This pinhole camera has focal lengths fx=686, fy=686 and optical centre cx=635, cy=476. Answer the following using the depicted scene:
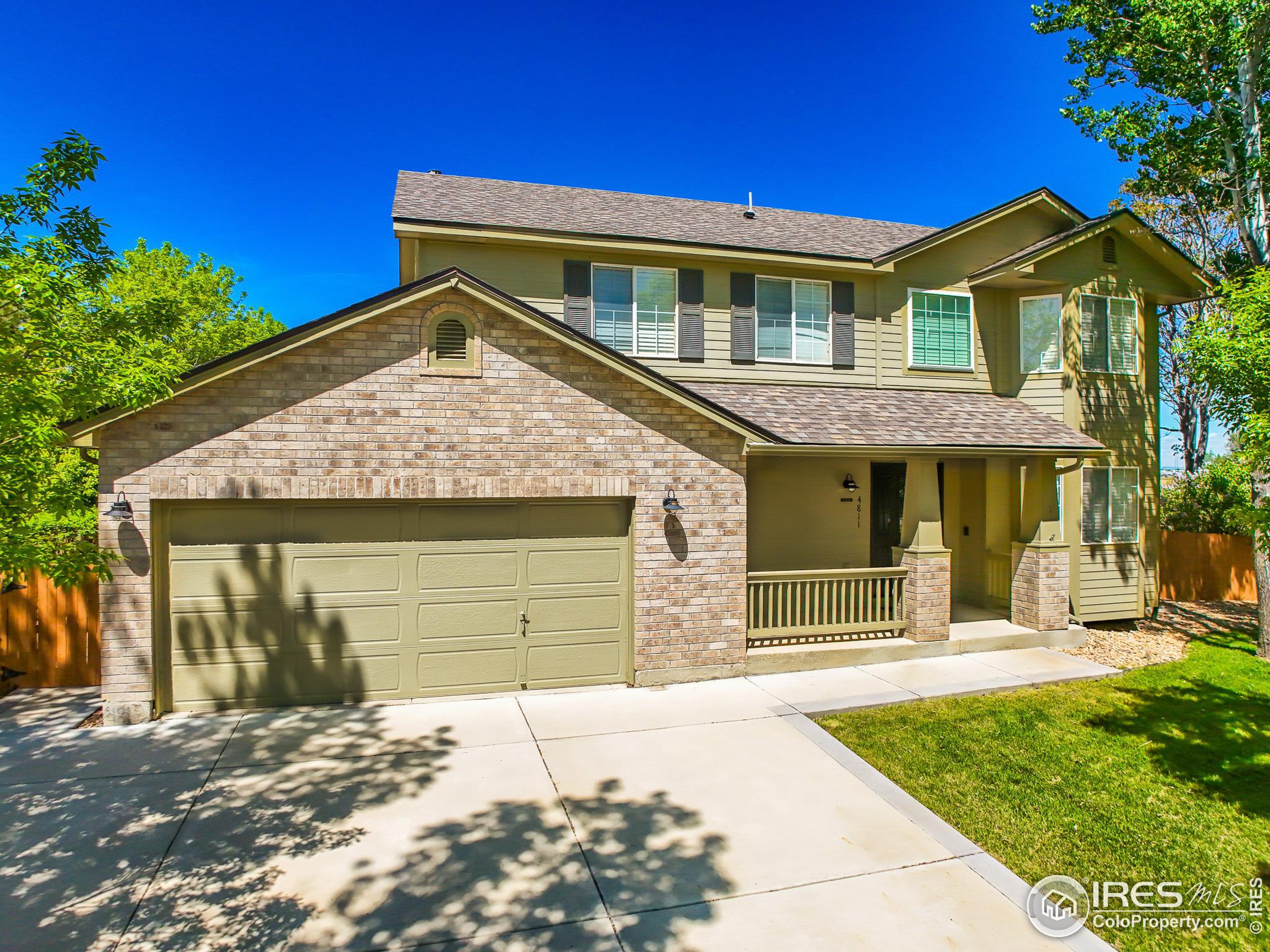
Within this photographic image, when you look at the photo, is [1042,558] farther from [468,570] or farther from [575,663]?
[468,570]

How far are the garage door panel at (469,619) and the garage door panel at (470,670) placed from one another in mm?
196

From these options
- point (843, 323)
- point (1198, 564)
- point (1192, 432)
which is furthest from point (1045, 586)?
point (1192, 432)

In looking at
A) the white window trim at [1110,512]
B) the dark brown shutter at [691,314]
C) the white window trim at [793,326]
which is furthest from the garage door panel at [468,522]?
the white window trim at [1110,512]

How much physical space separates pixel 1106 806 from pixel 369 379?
27.5ft

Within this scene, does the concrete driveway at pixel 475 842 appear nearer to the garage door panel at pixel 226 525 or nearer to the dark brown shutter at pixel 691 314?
the garage door panel at pixel 226 525

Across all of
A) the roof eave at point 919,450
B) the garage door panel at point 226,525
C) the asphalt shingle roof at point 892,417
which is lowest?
the garage door panel at point 226,525

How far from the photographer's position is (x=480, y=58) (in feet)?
47.3

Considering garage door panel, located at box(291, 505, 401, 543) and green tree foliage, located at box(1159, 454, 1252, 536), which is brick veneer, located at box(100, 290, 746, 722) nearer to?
garage door panel, located at box(291, 505, 401, 543)

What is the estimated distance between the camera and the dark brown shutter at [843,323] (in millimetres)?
12312

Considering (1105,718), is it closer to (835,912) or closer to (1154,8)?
(835,912)

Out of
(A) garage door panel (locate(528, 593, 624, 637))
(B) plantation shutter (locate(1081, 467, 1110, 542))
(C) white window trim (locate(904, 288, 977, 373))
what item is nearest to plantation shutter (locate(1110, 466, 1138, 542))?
(B) plantation shutter (locate(1081, 467, 1110, 542))

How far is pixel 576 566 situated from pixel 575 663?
1.25 meters

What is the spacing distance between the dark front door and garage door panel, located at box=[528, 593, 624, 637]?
19.8ft

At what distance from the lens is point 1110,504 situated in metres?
12.4
